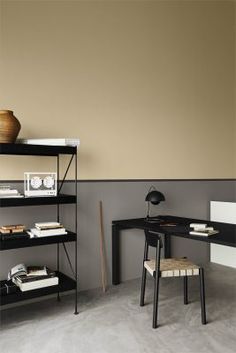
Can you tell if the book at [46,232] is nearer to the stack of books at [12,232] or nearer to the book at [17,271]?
the stack of books at [12,232]

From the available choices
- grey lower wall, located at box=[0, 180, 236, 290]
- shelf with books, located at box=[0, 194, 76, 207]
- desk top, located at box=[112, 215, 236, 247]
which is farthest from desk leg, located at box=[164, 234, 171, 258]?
shelf with books, located at box=[0, 194, 76, 207]

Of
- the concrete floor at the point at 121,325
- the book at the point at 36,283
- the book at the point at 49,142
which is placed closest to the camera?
the concrete floor at the point at 121,325

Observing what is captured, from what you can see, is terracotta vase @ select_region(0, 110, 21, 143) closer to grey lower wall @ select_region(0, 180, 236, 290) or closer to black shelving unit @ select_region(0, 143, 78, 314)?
black shelving unit @ select_region(0, 143, 78, 314)

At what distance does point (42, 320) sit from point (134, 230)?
57.0 inches

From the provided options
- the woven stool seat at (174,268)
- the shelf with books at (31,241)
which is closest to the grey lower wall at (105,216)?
the shelf with books at (31,241)

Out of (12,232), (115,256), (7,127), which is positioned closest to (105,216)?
(115,256)

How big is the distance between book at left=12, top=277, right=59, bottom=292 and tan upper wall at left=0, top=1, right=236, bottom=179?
916 millimetres

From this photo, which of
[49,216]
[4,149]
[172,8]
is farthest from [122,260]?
[172,8]

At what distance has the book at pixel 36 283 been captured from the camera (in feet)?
8.87

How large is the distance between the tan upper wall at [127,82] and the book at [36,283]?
3.00ft

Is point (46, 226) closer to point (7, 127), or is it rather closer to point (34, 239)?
point (34, 239)

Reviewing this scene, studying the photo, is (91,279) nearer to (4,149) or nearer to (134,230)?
(134,230)

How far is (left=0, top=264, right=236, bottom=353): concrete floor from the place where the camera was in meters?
2.33

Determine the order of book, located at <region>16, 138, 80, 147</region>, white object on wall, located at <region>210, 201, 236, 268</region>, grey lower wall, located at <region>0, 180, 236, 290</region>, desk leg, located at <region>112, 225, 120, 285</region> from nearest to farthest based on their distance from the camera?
book, located at <region>16, 138, 80, 147</region>, grey lower wall, located at <region>0, 180, 236, 290</region>, desk leg, located at <region>112, 225, 120, 285</region>, white object on wall, located at <region>210, 201, 236, 268</region>
